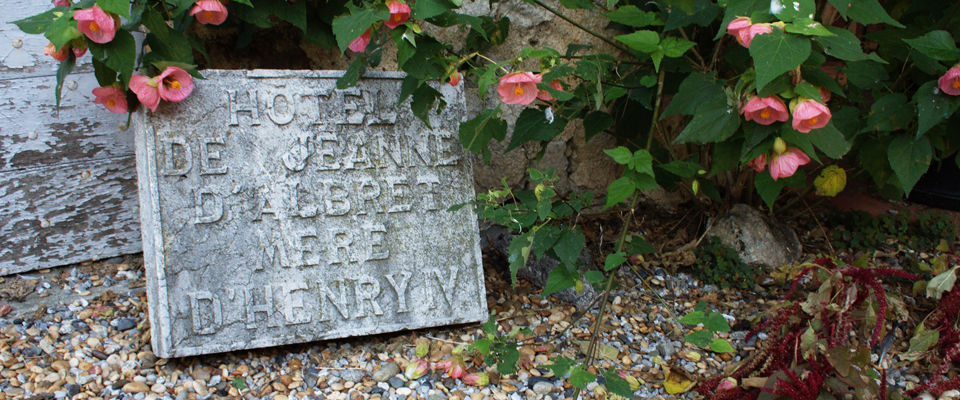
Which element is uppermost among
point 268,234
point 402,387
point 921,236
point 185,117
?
point 185,117

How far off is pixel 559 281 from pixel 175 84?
1.20 meters

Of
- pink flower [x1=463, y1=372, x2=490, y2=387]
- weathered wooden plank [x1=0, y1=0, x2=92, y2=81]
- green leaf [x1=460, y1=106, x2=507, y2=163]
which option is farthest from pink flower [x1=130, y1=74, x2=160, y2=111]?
pink flower [x1=463, y1=372, x2=490, y2=387]

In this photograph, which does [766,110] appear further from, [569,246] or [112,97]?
[112,97]

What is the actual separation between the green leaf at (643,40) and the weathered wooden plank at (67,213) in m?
1.80

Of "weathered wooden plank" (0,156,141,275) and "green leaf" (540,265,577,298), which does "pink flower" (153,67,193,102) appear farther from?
"green leaf" (540,265,577,298)

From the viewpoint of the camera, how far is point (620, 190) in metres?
1.61

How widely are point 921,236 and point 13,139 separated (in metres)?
3.39

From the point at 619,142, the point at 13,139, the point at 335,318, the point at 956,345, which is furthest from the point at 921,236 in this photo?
the point at 13,139

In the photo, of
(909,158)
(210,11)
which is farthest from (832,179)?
(210,11)

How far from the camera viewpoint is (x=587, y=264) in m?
2.30

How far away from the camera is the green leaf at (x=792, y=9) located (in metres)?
1.28

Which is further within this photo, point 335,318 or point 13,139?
point 13,139

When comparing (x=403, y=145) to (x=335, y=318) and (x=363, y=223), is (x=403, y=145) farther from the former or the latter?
(x=335, y=318)

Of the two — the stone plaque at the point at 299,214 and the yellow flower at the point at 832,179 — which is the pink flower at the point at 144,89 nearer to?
the stone plaque at the point at 299,214
